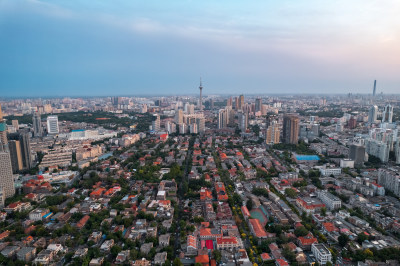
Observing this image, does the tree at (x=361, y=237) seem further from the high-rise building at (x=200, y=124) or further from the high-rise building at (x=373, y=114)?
the high-rise building at (x=373, y=114)

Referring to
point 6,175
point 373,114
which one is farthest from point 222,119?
point 6,175

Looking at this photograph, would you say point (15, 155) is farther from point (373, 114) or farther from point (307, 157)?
point (373, 114)

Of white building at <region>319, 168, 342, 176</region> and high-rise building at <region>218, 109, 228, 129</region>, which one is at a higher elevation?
high-rise building at <region>218, 109, 228, 129</region>

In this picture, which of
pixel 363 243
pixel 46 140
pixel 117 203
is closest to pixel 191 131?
pixel 46 140

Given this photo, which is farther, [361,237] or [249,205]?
[249,205]

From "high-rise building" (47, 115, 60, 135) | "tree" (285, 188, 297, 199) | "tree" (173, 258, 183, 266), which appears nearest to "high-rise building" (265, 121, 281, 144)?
"tree" (285, 188, 297, 199)

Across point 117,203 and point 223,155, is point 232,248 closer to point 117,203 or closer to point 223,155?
point 117,203

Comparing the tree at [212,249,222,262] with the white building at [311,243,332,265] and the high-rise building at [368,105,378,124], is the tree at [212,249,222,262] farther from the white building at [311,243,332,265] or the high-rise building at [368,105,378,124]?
the high-rise building at [368,105,378,124]
